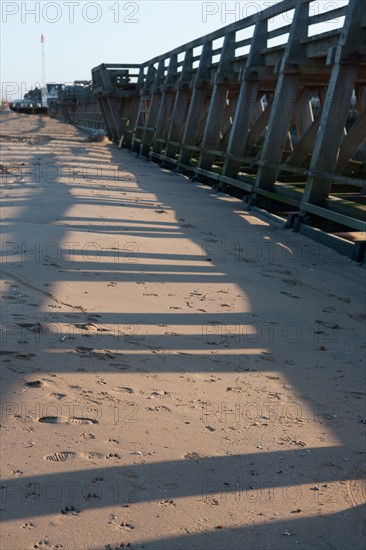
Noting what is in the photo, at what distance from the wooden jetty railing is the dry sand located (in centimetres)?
155

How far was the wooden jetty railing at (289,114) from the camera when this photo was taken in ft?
24.8

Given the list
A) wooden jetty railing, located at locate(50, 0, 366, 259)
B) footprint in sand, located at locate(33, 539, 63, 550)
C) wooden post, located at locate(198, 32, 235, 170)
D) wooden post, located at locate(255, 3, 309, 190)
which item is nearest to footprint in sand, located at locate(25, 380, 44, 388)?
footprint in sand, located at locate(33, 539, 63, 550)

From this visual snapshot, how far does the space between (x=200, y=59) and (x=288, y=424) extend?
1267 cm

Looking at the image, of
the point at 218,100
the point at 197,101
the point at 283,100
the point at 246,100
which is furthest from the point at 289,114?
the point at 197,101

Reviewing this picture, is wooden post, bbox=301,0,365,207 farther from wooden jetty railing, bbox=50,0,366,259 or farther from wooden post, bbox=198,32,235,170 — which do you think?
→ wooden post, bbox=198,32,235,170

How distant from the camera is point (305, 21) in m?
9.07

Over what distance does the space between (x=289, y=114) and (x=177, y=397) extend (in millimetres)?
7022

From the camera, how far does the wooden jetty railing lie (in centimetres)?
757

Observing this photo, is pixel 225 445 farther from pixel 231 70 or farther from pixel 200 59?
pixel 200 59

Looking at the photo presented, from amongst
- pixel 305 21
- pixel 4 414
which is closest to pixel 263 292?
pixel 4 414

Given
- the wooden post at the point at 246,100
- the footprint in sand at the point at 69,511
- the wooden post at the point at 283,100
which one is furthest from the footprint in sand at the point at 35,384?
the wooden post at the point at 246,100

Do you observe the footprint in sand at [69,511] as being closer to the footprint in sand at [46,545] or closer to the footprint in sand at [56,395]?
the footprint in sand at [46,545]

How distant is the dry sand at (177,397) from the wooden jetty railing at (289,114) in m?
1.55

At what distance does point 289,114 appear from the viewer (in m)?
9.62
